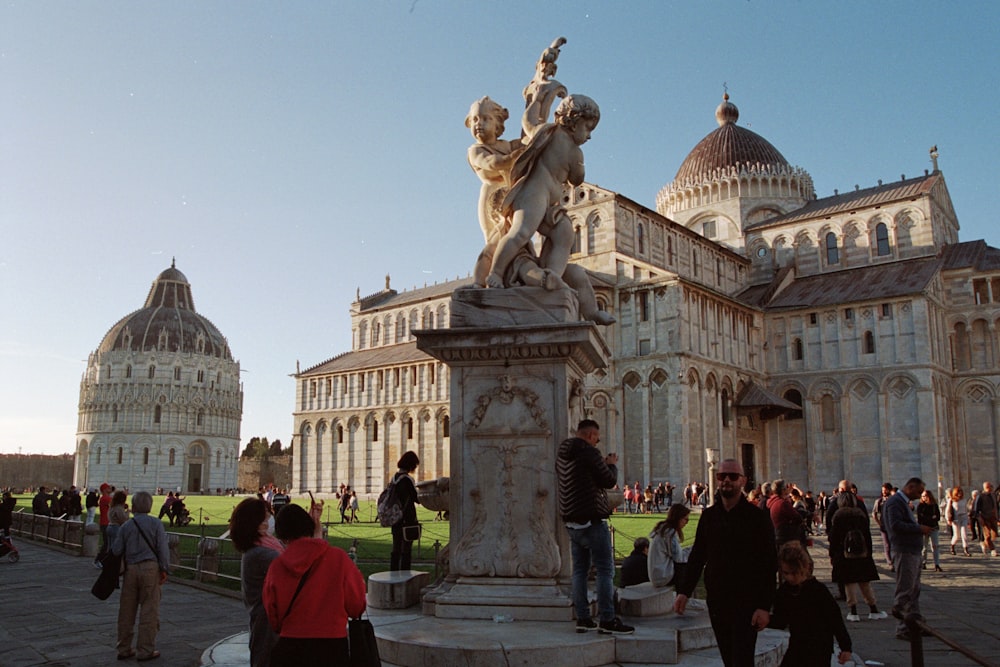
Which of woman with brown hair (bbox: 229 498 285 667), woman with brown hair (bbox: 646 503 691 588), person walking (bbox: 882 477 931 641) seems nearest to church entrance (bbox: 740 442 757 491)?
person walking (bbox: 882 477 931 641)

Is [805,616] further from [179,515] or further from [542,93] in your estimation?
[179,515]

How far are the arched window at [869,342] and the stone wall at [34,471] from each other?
90.1 metres

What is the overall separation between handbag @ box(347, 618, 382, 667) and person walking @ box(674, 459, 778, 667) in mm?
1860

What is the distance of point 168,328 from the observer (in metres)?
110

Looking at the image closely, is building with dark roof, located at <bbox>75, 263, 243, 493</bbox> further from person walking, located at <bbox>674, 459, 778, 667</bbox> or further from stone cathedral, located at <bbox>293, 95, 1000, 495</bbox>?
person walking, located at <bbox>674, 459, 778, 667</bbox>

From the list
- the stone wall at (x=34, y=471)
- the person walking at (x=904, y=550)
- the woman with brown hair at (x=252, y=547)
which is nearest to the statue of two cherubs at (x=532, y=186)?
the woman with brown hair at (x=252, y=547)

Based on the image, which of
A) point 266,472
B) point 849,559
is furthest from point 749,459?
point 266,472

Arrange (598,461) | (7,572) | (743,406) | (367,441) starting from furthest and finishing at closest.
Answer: (367,441)
(743,406)
(7,572)
(598,461)

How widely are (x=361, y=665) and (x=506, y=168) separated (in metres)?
4.55

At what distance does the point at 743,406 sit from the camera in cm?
4281

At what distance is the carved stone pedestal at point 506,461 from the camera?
595 centimetres

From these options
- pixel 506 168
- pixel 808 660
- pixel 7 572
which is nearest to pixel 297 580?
pixel 808 660

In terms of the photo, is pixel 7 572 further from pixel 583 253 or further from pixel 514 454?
pixel 583 253

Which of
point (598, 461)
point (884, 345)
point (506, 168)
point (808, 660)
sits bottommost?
point (808, 660)
